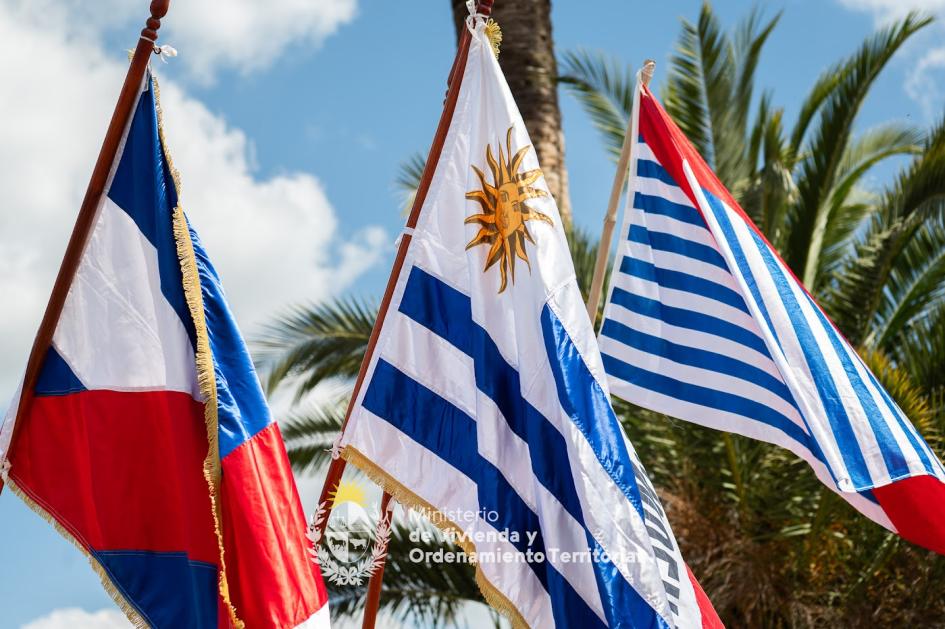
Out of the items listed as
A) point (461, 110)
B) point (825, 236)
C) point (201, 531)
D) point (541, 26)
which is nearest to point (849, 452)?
point (461, 110)

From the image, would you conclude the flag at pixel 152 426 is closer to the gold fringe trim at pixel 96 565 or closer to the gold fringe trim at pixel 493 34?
the gold fringe trim at pixel 96 565

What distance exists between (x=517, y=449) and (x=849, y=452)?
1397 mm

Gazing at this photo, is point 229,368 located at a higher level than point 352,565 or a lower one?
higher

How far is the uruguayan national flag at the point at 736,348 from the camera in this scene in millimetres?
4535

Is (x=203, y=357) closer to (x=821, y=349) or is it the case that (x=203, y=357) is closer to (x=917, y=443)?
(x=821, y=349)

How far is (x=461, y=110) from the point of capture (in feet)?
14.1

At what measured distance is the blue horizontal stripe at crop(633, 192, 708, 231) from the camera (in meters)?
5.30

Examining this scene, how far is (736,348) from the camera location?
509 cm

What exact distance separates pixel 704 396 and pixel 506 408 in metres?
1.48

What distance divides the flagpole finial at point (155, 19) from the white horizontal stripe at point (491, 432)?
3.98 feet

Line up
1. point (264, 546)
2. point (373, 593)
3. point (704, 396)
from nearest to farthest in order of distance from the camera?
1. point (264, 546)
2. point (373, 593)
3. point (704, 396)

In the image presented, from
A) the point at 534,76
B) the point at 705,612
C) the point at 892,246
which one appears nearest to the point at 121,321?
the point at 705,612

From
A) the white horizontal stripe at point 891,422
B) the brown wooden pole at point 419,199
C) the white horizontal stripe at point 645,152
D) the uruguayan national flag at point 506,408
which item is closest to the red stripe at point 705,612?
the uruguayan national flag at point 506,408

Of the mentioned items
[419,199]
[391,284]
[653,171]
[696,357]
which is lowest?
[696,357]
